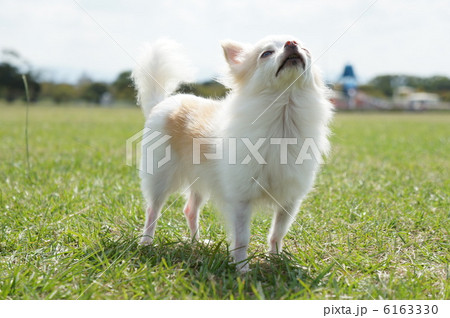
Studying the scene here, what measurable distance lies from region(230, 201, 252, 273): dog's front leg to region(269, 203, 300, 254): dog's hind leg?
31 centimetres

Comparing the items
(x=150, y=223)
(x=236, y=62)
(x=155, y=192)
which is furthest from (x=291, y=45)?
(x=150, y=223)

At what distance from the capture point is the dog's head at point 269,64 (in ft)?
9.19

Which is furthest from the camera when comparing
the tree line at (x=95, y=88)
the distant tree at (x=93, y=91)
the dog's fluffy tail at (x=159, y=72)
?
the distant tree at (x=93, y=91)

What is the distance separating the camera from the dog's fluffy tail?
13.2 feet

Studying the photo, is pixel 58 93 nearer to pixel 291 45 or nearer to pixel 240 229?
pixel 240 229

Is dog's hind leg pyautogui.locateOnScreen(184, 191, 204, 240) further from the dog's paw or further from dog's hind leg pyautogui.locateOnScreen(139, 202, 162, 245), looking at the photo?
the dog's paw

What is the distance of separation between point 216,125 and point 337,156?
17.9 feet

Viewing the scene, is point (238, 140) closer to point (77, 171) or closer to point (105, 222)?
point (105, 222)

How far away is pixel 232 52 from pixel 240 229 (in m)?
1.46

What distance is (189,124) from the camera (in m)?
3.42

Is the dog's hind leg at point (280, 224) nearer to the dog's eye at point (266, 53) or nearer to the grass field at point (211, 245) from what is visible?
the grass field at point (211, 245)

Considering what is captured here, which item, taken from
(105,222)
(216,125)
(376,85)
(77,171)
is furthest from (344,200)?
(376,85)

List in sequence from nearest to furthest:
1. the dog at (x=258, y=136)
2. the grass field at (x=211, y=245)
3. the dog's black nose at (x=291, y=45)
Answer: the grass field at (x=211, y=245) → the dog's black nose at (x=291, y=45) → the dog at (x=258, y=136)

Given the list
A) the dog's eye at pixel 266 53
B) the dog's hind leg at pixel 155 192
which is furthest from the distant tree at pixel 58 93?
the dog's eye at pixel 266 53
